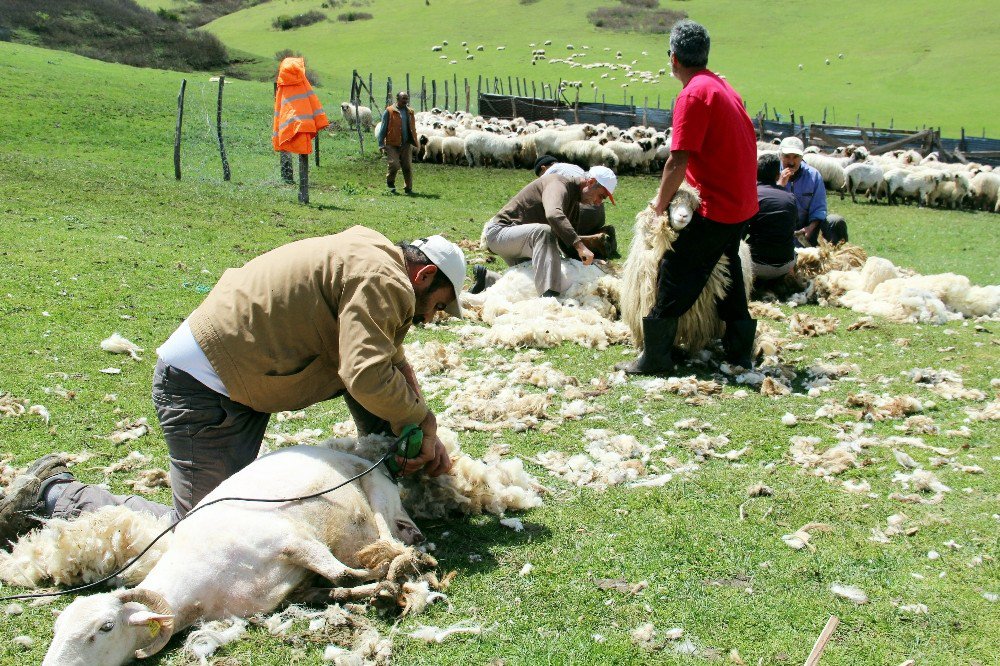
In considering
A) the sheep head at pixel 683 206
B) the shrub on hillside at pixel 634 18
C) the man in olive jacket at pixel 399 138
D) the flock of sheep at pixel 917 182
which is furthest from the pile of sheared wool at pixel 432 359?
the shrub on hillside at pixel 634 18

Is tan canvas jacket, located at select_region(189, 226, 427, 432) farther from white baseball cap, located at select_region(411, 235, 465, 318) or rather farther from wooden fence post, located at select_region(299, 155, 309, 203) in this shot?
wooden fence post, located at select_region(299, 155, 309, 203)

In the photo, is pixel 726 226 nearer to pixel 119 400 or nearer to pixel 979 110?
pixel 119 400

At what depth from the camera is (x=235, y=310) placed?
3.75 metres

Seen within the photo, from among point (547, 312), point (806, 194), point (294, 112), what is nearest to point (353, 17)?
point (294, 112)

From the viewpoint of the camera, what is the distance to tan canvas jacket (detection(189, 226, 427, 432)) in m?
3.52

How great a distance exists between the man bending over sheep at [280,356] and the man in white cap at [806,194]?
7.45 m

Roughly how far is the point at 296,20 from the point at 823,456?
3281 inches

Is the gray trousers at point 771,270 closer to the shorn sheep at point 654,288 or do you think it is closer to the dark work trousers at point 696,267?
the shorn sheep at point 654,288

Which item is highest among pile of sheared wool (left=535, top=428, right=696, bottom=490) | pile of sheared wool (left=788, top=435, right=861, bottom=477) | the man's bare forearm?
the man's bare forearm

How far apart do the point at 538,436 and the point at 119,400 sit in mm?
3053

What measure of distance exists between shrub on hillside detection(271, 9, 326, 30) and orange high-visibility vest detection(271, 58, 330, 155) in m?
68.5

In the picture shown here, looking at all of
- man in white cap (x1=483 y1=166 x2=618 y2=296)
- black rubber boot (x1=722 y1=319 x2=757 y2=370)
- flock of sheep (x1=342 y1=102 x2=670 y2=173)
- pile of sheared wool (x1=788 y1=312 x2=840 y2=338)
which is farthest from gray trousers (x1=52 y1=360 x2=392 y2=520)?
flock of sheep (x1=342 y1=102 x2=670 y2=173)

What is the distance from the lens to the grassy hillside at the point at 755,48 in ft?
163

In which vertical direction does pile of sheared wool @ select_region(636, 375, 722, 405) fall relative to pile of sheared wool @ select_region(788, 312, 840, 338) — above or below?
below
